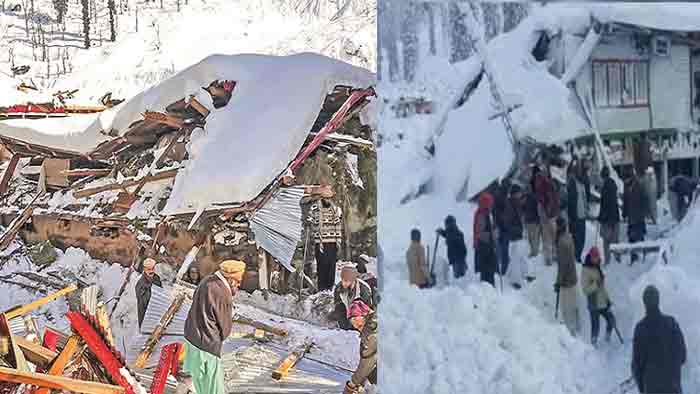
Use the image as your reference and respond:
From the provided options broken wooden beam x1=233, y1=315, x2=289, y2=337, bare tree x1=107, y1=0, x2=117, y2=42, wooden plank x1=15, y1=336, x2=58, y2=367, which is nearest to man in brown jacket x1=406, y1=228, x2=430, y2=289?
broken wooden beam x1=233, y1=315, x2=289, y2=337

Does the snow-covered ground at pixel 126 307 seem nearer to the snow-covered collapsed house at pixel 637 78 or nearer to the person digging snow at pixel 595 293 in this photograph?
the person digging snow at pixel 595 293

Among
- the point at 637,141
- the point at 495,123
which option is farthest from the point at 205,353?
the point at 637,141

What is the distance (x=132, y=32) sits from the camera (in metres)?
5.19

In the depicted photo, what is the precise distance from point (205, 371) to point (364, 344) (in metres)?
0.67

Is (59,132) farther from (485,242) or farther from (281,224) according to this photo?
(485,242)

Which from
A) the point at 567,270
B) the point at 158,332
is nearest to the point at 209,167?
the point at 158,332

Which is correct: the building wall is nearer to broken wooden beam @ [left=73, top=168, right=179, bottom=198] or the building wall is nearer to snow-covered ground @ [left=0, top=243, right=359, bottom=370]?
snow-covered ground @ [left=0, top=243, right=359, bottom=370]

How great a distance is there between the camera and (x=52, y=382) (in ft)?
10.9

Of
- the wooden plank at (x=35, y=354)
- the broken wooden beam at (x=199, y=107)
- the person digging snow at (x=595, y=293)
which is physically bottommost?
the wooden plank at (x=35, y=354)

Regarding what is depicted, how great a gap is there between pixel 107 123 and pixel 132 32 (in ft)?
4.62

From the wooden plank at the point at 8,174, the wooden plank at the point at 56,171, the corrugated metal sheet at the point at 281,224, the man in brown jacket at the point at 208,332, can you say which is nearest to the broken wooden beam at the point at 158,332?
the man in brown jacket at the point at 208,332

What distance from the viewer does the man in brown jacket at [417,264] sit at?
264cm

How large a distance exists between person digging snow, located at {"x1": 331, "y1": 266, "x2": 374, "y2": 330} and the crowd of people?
85 cm

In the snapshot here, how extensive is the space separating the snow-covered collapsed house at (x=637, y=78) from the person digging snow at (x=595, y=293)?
30 cm
